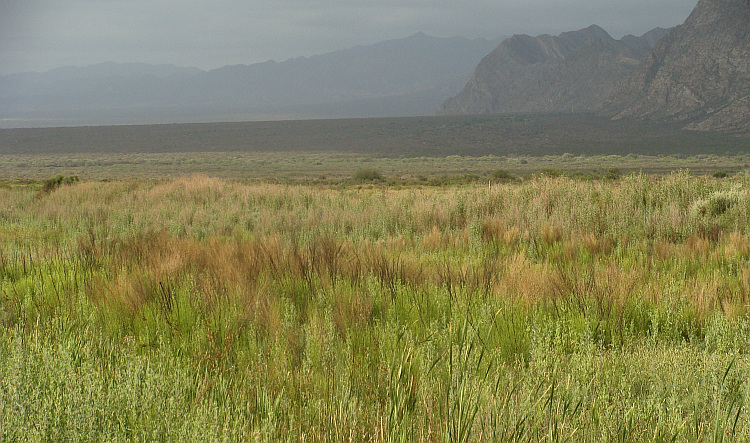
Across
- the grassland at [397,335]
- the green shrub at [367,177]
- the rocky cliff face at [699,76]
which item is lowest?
the green shrub at [367,177]

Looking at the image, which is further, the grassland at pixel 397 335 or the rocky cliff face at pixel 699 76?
the rocky cliff face at pixel 699 76

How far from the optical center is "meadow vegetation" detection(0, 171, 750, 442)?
2158mm

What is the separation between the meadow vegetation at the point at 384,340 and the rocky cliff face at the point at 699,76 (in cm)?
13553

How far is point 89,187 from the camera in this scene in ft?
60.7

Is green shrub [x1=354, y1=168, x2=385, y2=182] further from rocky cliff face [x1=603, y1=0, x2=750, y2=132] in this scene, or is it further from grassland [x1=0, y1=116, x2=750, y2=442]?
rocky cliff face [x1=603, y1=0, x2=750, y2=132]

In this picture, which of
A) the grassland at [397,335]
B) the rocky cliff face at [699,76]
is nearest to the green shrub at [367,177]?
the grassland at [397,335]

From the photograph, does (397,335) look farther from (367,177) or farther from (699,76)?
(699,76)

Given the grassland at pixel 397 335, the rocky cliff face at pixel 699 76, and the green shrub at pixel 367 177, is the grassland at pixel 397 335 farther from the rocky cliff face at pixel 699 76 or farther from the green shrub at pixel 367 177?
the rocky cliff face at pixel 699 76

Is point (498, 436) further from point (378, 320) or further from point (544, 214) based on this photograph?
point (544, 214)

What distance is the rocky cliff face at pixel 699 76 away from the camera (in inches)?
5281

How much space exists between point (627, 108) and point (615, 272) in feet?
582

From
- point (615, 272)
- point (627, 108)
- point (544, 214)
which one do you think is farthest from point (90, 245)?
point (627, 108)

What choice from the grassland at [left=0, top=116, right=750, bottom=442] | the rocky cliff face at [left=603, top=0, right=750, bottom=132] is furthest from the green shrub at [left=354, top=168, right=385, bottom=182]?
the rocky cliff face at [left=603, top=0, right=750, bottom=132]

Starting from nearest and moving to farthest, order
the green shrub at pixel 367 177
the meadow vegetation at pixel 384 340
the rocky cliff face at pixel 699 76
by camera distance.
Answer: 1. the meadow vegetation at pixel 384 340
2. the green shrub at pixel 367 177
3. the rocky cliff face at pixel 699 76
